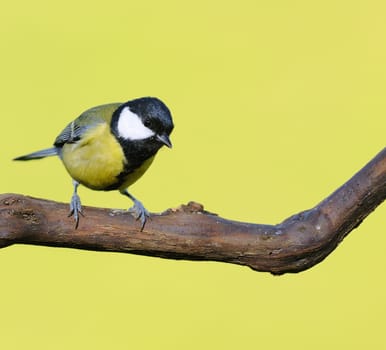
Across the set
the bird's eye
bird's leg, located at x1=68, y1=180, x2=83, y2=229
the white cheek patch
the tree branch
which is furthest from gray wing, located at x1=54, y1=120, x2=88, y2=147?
the tree branch

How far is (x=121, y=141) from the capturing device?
241 centimetres

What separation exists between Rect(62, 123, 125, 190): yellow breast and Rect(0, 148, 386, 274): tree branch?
0.50 m

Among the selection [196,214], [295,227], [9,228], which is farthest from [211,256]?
[9,228]

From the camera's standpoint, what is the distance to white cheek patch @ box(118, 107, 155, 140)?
2.30 meters

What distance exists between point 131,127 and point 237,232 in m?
0.65

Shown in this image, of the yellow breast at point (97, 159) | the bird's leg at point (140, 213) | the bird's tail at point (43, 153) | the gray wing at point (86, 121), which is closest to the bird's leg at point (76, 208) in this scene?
the bird's leg at point (140, 213)

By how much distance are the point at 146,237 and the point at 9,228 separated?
0.39m

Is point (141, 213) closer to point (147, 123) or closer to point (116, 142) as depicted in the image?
point (147, 123)

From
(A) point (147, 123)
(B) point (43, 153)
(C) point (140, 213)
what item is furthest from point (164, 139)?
(B) point (43, 153)

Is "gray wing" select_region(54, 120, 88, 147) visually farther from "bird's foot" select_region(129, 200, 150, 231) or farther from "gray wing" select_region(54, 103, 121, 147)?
"bird's foot" select_region(129, 200, 150, 231)

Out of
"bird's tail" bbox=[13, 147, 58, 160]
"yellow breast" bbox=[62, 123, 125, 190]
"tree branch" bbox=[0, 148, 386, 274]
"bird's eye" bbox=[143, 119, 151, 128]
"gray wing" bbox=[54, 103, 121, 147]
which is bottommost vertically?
"tree branch" bbox=[0, 148, 386, 274]

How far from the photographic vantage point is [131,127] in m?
2.36

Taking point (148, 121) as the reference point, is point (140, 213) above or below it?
below

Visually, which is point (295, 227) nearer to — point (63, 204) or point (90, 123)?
point (63, 204)
